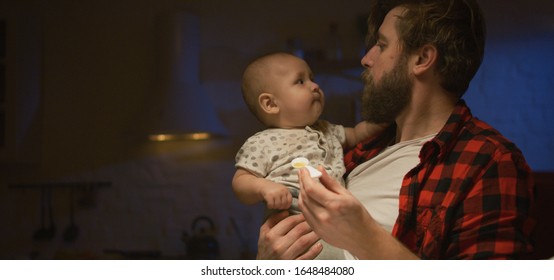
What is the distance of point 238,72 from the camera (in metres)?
1.39

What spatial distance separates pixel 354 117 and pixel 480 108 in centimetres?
30

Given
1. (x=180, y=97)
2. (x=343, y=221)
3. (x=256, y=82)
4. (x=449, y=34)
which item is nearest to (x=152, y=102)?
(x=180, y=97)

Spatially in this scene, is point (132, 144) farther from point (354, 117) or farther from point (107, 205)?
point (354, 117)

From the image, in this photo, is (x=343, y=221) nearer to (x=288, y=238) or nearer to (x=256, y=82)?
(x=288, y=238)

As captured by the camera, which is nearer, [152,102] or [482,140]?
[482,140]

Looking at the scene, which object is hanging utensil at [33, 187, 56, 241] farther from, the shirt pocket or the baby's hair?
the shirt pocket

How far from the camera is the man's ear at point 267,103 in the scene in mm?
1288

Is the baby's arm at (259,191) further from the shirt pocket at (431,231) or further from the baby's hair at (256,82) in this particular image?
the shirt pocket at (431,231)

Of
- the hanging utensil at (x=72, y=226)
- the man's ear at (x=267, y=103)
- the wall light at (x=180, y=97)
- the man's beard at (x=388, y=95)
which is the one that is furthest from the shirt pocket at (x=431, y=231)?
the hanging utensil at (x=72, y=226)

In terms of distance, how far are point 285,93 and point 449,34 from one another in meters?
0.38

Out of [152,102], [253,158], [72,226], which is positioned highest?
[152,102]

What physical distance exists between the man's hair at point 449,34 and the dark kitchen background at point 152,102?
0.41ft

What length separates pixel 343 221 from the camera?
43.3 inches

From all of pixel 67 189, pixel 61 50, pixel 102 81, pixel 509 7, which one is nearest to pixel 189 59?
pixel 102 81
